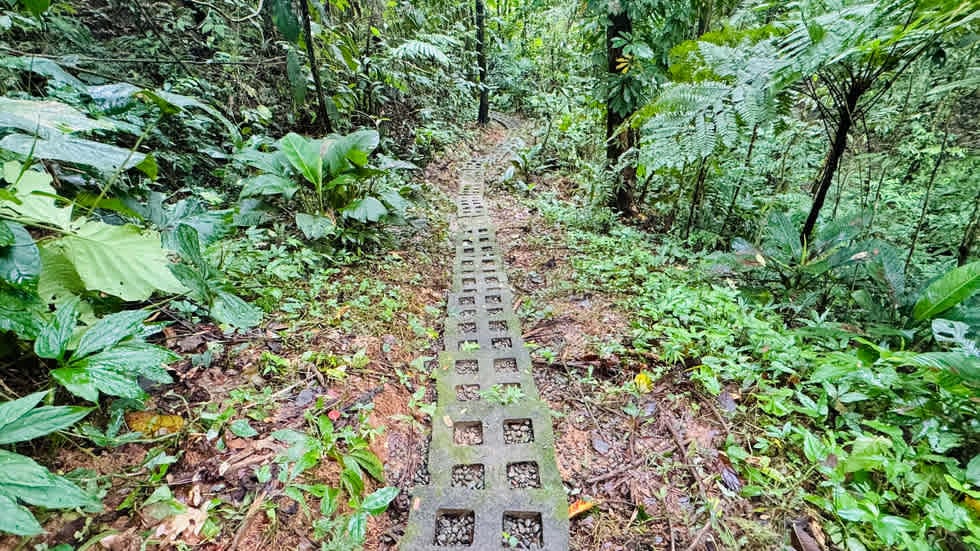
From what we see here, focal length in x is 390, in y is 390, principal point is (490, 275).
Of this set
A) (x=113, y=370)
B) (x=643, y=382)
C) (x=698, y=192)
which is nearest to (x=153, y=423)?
(x=113, y=370)

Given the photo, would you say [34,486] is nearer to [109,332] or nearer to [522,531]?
[109,332]

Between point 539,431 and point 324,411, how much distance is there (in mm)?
1025

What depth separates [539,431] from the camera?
1.94 metres

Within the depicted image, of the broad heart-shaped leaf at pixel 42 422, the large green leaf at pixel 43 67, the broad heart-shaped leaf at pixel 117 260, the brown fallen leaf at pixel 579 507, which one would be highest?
the large green leaf at pixel 43 67

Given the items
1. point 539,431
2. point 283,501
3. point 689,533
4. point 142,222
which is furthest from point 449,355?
point 142,222

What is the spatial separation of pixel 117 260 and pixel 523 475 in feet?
5.77

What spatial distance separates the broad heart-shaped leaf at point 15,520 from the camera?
777 mm

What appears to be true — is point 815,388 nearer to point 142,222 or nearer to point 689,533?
point 689,533

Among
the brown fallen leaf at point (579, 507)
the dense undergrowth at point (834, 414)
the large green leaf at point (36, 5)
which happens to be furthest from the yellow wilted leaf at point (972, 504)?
the large green leaf at point (36, 5)

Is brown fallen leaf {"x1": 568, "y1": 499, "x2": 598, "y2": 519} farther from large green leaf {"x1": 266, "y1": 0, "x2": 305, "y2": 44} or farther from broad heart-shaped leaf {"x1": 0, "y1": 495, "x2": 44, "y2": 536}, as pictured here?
→ large green leaf {"x1": 266, "y1": 0, "x2": 305, "y2": 44}

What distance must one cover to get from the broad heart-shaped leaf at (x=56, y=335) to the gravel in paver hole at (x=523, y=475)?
1606 mm

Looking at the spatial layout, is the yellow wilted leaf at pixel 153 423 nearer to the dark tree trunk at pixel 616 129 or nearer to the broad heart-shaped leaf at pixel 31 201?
the broad heart-shaped leaf at pixel 31 201

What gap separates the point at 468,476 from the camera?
1.74 meters

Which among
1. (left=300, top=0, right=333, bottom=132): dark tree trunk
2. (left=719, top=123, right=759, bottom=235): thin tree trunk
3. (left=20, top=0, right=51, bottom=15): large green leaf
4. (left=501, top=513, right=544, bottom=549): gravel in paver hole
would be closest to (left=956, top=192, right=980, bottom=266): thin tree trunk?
(left=719, top=123, right=759, bottom=235): thin tree trunk
